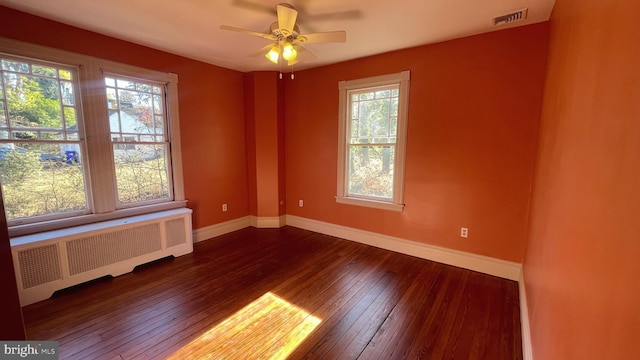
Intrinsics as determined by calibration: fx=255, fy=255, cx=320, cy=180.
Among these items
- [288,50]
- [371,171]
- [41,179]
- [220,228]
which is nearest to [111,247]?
[41,179]

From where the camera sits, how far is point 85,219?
2736 millimetres

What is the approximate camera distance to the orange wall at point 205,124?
2.94 m

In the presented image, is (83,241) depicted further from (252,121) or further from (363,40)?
(363,40)

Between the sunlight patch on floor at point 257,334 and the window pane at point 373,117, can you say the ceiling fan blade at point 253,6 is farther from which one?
the sunlight patch on floor at point 257,334

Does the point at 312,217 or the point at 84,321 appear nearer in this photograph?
the point at 84,321

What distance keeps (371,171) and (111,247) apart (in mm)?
3198

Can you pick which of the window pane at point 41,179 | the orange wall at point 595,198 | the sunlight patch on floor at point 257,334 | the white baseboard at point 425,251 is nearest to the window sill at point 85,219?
the window pane at point 41,179

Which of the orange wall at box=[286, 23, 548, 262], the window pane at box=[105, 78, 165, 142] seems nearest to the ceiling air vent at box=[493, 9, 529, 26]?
the orange wall at box=[286, 23, 548, 262]

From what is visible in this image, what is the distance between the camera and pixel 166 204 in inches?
133

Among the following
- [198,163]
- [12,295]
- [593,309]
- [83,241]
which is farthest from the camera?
[198,163]

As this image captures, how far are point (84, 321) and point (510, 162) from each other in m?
4.11

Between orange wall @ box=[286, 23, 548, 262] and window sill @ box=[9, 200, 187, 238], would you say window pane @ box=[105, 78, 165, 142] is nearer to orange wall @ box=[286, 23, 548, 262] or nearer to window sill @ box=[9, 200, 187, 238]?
window sill @ box=[9, 200, 187, 238]

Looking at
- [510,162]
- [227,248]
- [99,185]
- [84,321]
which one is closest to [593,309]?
[510,162]

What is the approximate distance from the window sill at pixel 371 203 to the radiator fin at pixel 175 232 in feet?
7.14
